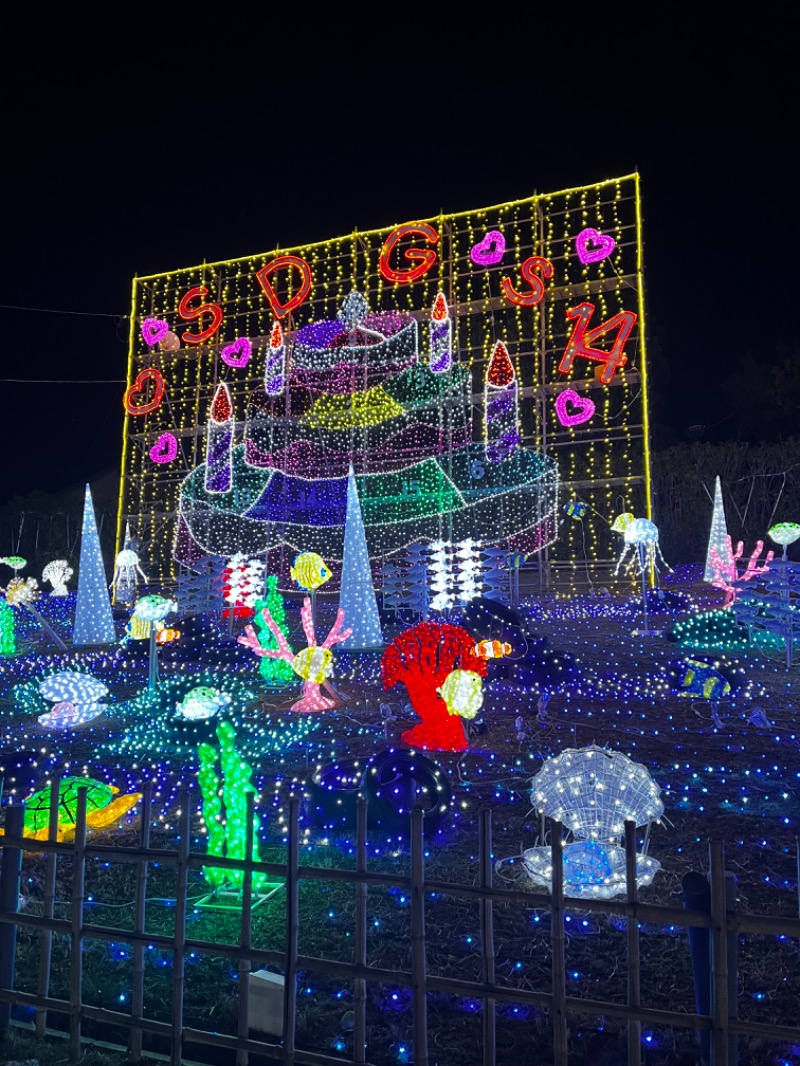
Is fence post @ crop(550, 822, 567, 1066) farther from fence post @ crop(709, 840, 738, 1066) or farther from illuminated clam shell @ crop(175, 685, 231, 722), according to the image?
illuminated clam shell @ crop(175, 685, 231, 722)

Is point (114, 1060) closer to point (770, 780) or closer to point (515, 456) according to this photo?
point (770, 780)

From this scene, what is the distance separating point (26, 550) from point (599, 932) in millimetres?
30473

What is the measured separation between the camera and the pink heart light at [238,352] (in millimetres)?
22016

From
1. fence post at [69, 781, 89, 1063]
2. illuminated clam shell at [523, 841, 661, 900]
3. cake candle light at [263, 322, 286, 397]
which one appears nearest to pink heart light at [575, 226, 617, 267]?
cake candle light at [263, 322, 286, 397]

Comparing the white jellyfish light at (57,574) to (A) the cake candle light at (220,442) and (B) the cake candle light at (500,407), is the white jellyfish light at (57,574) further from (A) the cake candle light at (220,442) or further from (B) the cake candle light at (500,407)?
(B) the cake candle light at (500,407)

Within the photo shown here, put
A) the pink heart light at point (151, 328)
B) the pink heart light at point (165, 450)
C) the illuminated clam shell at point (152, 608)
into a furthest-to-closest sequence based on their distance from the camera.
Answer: the pink heart light at point (151, 328), the pink heart light at point (165, 450), the illuminated clam shell at point (152, 608)

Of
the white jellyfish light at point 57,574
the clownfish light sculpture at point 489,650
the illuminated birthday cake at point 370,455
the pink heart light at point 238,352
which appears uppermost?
the pink heart light at point 238,352

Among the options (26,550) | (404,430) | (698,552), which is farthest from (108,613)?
(26,550)

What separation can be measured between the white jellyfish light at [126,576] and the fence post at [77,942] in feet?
55.5

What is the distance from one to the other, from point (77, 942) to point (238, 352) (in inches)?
821

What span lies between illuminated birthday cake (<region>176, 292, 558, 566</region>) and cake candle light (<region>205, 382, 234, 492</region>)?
4 cm

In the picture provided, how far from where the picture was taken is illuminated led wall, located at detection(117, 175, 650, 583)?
60.0 ft

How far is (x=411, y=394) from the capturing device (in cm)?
1895

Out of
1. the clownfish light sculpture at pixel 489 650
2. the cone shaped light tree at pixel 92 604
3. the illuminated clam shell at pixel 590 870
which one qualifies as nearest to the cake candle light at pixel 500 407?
the cone shaped light tree at pixel 92 604
